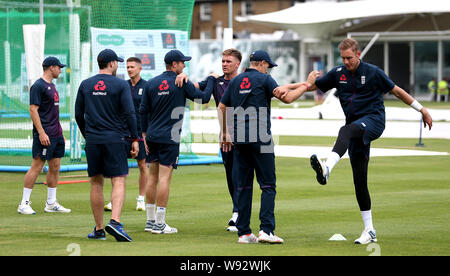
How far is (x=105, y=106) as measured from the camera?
1007cm

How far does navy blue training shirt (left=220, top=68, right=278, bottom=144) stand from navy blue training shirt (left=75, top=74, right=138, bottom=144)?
1.29 metres

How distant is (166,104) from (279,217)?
2.41 meters

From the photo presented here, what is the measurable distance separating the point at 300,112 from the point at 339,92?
31.8m

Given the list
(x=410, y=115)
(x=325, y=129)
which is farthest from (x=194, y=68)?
(x=325, y=129)

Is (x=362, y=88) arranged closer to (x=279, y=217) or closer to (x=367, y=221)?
(x=367, y=221)

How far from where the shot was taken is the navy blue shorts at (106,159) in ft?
33.2

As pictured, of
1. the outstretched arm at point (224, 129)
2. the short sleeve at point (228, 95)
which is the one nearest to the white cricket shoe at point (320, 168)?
the short sleeve at point (228, 95)

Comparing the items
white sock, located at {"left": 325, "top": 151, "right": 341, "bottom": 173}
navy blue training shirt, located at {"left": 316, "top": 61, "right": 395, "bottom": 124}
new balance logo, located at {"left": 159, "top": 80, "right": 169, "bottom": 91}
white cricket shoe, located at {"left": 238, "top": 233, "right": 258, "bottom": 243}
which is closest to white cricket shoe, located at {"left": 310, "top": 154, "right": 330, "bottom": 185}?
white sock, located at {"left": 325, "top": 151, "right": 341, "bottom": 173}

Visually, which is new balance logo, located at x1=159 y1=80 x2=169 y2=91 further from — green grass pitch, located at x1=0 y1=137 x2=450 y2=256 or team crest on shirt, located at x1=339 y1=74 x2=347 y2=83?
team crest on shirt, located at x1=339 y1=74 x2=347 y2=83

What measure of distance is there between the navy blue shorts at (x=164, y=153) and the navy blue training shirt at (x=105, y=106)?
0.95 meters

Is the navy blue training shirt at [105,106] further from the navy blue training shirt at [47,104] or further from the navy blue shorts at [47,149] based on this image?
the navy blue shorts at [47,149]

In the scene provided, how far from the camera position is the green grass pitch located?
30.6 ft

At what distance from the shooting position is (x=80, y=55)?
22.0 meters
